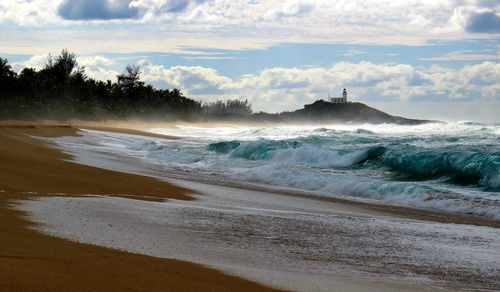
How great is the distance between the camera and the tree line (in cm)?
4909

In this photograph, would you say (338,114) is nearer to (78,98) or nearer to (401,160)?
(78,98)

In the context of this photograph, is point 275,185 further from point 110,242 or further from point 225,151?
point 225,151

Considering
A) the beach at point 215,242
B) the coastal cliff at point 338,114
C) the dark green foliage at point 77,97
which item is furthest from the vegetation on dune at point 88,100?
the beach at point 215,242

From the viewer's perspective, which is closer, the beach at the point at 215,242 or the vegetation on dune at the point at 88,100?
the beach at the point at 215,242

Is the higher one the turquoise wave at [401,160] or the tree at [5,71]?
the tree at [5,71]

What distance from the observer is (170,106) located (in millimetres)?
93500

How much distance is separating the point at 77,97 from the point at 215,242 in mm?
63417

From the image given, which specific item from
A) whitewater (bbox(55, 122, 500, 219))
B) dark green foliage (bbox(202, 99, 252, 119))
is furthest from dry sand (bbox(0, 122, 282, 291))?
dark green foliage (bbox(202, 99, 252, 119))

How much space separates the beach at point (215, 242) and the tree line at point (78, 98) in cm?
4237

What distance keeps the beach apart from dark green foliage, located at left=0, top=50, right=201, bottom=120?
42.8 m

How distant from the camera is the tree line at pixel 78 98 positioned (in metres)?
49.1

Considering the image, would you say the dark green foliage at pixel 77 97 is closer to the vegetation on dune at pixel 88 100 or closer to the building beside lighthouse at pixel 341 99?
the vegetation on dune at pixel 88 100

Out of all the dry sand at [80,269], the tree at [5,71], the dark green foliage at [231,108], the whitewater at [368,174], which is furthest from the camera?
the dark green foliage at [231,108]

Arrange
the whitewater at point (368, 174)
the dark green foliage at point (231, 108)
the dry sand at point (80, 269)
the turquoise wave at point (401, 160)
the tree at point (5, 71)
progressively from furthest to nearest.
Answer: the dark green foliage at point (231, 108) → the tree at point (5, 71) → the turquoise wave at point (401, 160) → the whitewater at point (368, 174) → the dry sand at point (80, 269)
